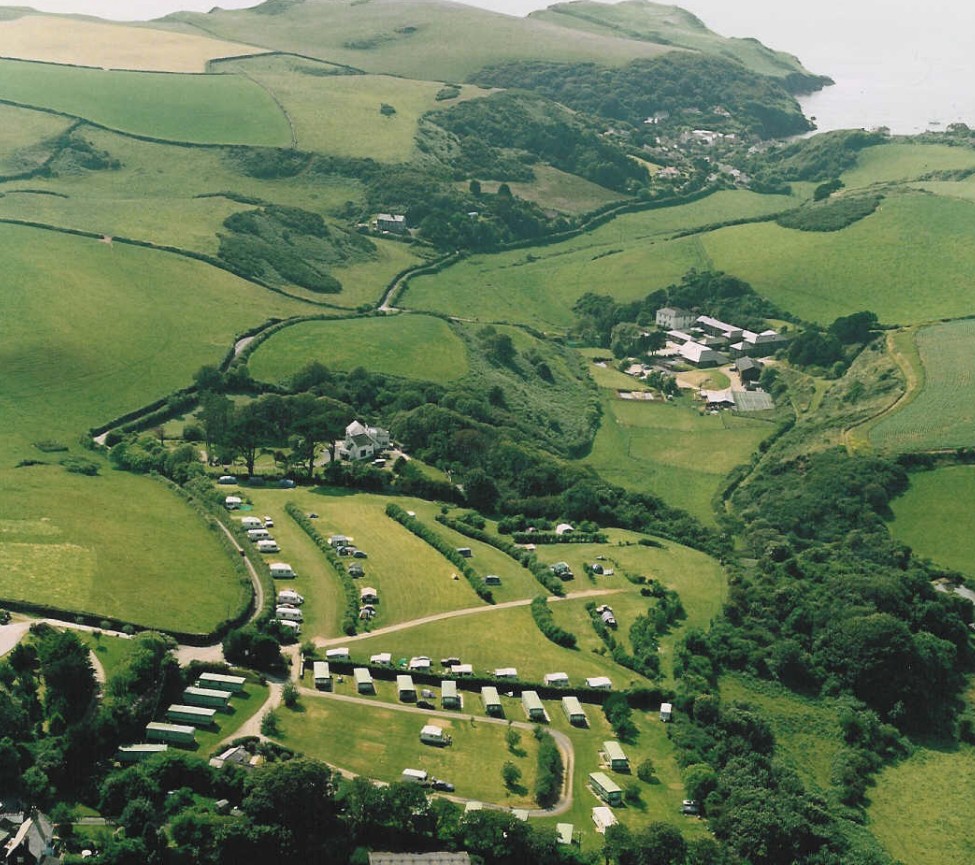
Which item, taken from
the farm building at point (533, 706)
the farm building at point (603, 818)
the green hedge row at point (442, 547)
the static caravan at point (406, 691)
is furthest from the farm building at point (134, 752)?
the green hedge row at point (442, 547)

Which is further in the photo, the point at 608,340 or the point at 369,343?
the point at 608,340

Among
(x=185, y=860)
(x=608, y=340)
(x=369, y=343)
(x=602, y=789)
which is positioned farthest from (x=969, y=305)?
(x=185, y=860)

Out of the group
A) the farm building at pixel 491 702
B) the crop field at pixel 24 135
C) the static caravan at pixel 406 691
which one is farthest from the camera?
the crop field at pixel 24 135

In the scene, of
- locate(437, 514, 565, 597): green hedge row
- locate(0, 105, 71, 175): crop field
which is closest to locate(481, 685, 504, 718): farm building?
locate(437, 514, 565, 597): green hedge row

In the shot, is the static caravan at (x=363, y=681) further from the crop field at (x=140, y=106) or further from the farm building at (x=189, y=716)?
the crop field at (x=140, y=106)

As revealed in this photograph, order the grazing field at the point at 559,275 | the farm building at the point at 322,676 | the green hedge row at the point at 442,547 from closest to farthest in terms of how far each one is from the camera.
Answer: the farm building at the point at 322,676
the green hedge row at the point at 442,547
the grazing field at the point at 559,275

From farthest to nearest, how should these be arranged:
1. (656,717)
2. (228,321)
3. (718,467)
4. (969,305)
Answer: (969,305) → (228,321) → (718,467) → (656,717)

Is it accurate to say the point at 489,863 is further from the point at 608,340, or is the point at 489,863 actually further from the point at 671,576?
the point at 608,340
